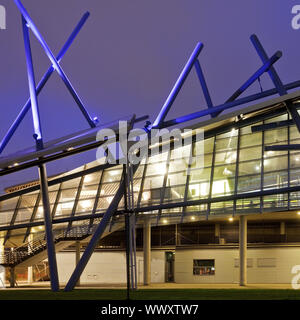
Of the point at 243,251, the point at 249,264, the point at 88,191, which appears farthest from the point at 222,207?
the point at 249,264

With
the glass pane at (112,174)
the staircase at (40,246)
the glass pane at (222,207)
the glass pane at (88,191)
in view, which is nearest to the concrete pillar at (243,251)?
the glass pane at (222,207)

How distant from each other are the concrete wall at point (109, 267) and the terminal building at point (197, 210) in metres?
0.10

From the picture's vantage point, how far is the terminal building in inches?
1540

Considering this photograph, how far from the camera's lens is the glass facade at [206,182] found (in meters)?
38.6

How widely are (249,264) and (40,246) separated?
19272 millimetres

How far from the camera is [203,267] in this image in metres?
54.2

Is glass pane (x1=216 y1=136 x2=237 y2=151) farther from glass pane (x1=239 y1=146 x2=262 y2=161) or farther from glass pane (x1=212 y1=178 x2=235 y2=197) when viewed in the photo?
glass pane (x1=212 y1=178 x2=235 y2=197)

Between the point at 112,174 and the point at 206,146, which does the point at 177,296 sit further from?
the point at 112,174
